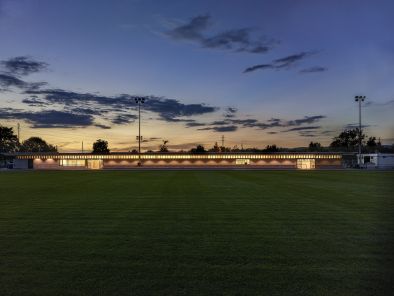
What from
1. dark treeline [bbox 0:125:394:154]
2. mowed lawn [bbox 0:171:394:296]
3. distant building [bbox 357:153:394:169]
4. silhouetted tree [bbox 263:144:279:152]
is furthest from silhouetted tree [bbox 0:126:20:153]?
mowed lawn [bbox 0:171:394:296]

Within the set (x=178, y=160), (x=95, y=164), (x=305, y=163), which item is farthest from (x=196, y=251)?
(x=95, y=164)

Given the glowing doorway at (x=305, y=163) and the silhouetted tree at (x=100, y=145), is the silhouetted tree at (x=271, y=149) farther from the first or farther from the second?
the silhouetted tree at (x=100, y=145)

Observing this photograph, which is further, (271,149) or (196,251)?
(271,149)

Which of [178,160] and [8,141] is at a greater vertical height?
[8,141]

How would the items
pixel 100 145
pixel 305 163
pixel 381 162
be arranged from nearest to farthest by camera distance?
pixel 381 162 < pixel 305 163 < pixel 100 145

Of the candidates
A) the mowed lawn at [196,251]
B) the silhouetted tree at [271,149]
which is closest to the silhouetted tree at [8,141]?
the silhouetted tree at [271,149]

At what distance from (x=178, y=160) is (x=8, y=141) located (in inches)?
2864

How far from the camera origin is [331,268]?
731cm

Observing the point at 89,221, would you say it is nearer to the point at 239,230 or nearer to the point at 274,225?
the point at 239,230

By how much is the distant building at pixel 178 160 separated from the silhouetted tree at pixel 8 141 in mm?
37907

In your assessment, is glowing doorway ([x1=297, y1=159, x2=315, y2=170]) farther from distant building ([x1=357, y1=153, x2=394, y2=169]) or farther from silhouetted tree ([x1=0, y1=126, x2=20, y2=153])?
silhouetted tree ([x1=0, y1=126, x2=20, y2=153])

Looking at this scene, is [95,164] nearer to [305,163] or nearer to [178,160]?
[178,160]

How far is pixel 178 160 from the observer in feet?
327

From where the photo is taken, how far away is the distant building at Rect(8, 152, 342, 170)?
99.4 m
